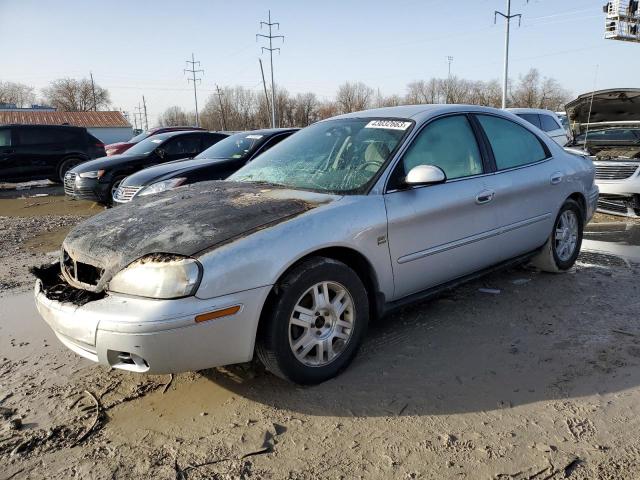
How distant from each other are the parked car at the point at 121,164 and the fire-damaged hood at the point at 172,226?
689 cm

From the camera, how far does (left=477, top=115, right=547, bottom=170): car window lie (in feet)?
13.6

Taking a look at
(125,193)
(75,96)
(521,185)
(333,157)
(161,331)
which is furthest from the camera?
(75,96)

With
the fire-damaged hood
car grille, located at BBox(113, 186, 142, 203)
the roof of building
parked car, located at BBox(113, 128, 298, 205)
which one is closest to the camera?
the fire-damaged hood

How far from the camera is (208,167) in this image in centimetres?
732

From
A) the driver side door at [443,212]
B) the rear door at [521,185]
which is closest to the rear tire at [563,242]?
the rear door at [521,185]

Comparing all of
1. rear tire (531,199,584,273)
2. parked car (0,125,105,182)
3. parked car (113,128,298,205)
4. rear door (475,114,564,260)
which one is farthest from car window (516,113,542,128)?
parked car (0,125,105,182)

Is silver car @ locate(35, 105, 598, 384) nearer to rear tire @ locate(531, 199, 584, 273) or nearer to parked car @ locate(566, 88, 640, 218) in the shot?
rear tire @ locate(531, 199, 584, 273)

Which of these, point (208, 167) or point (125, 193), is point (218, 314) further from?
point (125, 193)

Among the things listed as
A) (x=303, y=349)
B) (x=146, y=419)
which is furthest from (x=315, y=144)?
A: (x=146, y=419)

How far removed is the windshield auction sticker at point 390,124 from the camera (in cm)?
364

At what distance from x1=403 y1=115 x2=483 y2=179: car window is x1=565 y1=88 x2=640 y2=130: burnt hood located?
5.39 meters

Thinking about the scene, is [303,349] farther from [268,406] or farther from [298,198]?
[298,198]

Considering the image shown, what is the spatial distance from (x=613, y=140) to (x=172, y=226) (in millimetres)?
8834

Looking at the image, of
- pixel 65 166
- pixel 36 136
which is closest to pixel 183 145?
pixel 65 166
